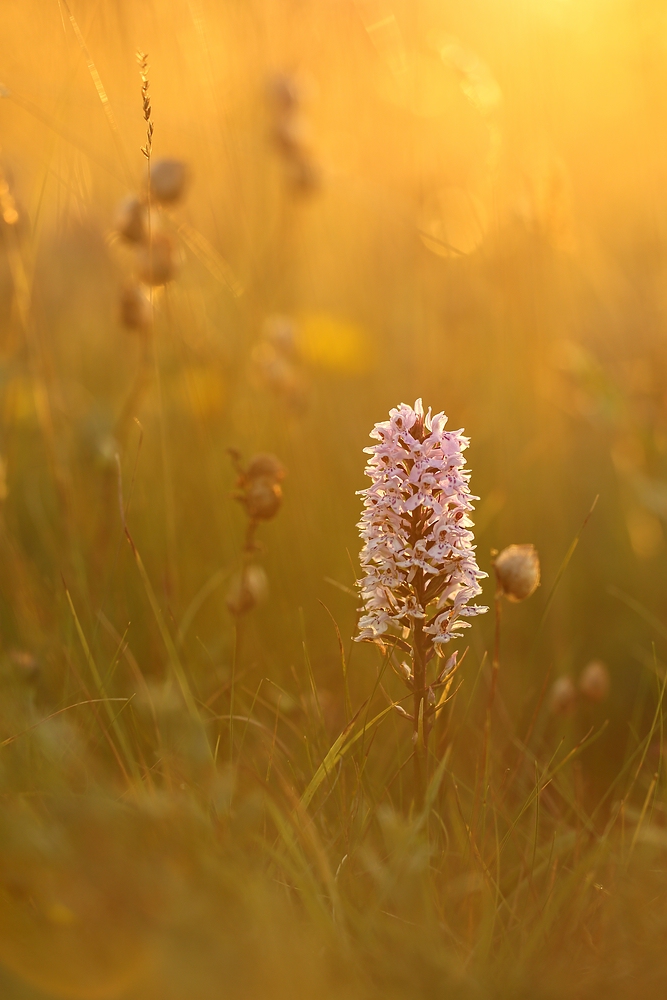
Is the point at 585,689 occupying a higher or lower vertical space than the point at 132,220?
lower

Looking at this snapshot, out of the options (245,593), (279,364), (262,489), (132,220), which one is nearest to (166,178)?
(132,220)

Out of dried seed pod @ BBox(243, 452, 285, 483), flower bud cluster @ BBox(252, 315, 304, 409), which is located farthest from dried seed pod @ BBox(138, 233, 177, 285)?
dried seed pod @ BBox(243, 452, 285, 483)

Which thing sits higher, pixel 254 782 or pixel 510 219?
pixel 510 219

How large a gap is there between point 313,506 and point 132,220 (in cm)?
92

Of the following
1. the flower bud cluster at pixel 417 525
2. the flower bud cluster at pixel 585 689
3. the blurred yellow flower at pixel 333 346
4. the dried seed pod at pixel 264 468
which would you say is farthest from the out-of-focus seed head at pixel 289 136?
the flower bud cluster at pixel 585 689

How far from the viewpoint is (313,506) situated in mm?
2406

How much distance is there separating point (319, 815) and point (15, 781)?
487 mm

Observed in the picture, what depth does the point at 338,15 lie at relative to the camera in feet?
9.25

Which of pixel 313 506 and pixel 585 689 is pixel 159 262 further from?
pixel 585 689

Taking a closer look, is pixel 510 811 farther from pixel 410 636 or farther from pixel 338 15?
pixel 338 15

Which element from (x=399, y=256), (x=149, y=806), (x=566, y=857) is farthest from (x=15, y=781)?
(x=399, y=256)

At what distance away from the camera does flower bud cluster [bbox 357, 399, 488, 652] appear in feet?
4.12

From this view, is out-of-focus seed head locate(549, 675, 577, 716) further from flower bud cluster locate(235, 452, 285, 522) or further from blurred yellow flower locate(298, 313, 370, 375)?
blurred yellow flower locate(298, 313, 370, 375)

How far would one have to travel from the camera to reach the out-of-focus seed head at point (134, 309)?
2186 millimetres
